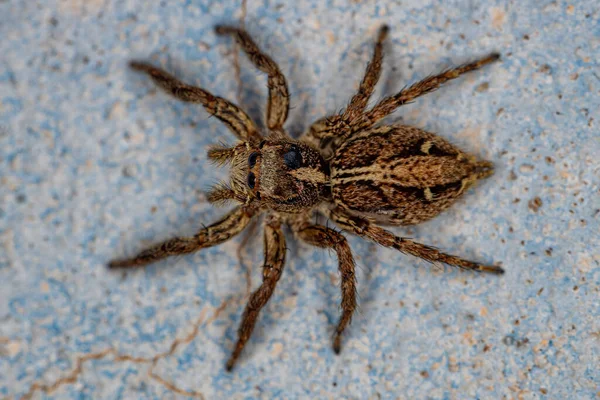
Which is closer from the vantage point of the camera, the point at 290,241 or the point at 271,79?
the point at 271,79

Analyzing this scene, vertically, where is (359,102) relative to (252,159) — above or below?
above

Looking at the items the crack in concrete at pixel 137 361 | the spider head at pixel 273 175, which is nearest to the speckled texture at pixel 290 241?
the crack in concrete at pixel 137 361

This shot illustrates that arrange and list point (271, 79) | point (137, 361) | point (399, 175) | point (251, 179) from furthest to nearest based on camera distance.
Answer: point (137, 361), point (271, 79), point (251, 179), point (399, 175)

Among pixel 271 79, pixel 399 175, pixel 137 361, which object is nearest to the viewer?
pixel 399 175

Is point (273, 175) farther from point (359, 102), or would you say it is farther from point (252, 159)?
point (359, 102)

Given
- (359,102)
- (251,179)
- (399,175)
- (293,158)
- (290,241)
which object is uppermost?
(359,102)

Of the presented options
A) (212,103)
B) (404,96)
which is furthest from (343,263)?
(212,103)

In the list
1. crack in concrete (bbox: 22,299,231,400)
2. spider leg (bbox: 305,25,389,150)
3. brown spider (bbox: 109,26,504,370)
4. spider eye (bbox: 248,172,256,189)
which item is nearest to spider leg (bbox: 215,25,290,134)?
brown spider (bbox: 109,26,504,370)

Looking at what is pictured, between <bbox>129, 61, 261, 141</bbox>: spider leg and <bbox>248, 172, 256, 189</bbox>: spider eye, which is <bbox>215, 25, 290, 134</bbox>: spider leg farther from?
<bbox>248, 172, 256, 189</bbox>: spider eye
